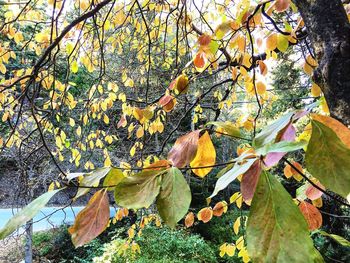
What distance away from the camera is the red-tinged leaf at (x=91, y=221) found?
0.30m

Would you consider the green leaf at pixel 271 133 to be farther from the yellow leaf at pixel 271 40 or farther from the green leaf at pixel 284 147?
the yellow leaf at pixel 271 40

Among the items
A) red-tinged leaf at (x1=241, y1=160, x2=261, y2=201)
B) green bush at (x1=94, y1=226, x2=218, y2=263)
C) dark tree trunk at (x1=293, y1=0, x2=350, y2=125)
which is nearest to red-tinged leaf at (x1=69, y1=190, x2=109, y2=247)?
red-tinged leaf at (x1=241, y1=160, x2=261, y2=201)

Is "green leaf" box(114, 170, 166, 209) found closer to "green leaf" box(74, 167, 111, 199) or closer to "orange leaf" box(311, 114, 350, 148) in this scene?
"green leaf" box(74, 167, 111, 199)

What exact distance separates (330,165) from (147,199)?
6.0 inches

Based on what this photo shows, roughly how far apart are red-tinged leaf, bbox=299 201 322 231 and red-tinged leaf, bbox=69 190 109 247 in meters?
0.50

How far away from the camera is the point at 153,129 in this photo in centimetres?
197

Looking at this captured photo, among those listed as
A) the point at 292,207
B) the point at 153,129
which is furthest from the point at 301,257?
the point at 153,129

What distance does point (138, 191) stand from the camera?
291 mm

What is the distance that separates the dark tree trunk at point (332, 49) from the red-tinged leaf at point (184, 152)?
0.17 metres

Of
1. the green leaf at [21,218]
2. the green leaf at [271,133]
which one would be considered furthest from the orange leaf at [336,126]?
the green leaf at [21,218]

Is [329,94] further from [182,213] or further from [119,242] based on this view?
[119,242]

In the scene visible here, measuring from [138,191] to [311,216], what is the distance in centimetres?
53

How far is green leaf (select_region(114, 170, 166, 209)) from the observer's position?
28 cm

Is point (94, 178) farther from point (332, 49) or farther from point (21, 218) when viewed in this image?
point (332, 49)
